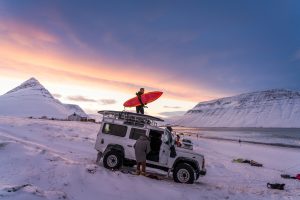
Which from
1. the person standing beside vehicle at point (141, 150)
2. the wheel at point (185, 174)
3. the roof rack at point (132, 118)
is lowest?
the wheel at point (185, 174)

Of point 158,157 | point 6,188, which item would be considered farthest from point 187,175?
point 6,188

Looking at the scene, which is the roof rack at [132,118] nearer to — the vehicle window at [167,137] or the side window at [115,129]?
the side window at [115,129]

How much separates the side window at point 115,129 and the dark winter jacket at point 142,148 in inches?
55.5

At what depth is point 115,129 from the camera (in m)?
17.3

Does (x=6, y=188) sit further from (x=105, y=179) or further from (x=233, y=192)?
(x=233, y=192)

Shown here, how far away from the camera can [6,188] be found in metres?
8.99

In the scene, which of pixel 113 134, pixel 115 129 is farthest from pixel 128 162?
pixel 115 129

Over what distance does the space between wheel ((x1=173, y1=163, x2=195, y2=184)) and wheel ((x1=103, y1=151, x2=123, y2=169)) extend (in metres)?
2.81

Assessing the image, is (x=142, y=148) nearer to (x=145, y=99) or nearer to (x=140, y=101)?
(x=140, y=101)

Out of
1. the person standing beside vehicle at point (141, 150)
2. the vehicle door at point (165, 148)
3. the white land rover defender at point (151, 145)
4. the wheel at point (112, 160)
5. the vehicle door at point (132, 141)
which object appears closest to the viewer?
the person standing beside vehicle at point (141, 150)

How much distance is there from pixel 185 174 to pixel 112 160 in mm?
3617

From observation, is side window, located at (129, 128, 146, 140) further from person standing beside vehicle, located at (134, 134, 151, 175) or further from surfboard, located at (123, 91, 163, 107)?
surfboard, located at (123, 91, 163, 107)

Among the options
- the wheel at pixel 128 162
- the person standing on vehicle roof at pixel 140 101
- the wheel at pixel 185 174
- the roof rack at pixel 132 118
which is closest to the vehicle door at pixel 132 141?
the wheel at pixel 128 162

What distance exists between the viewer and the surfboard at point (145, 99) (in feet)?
61.1
